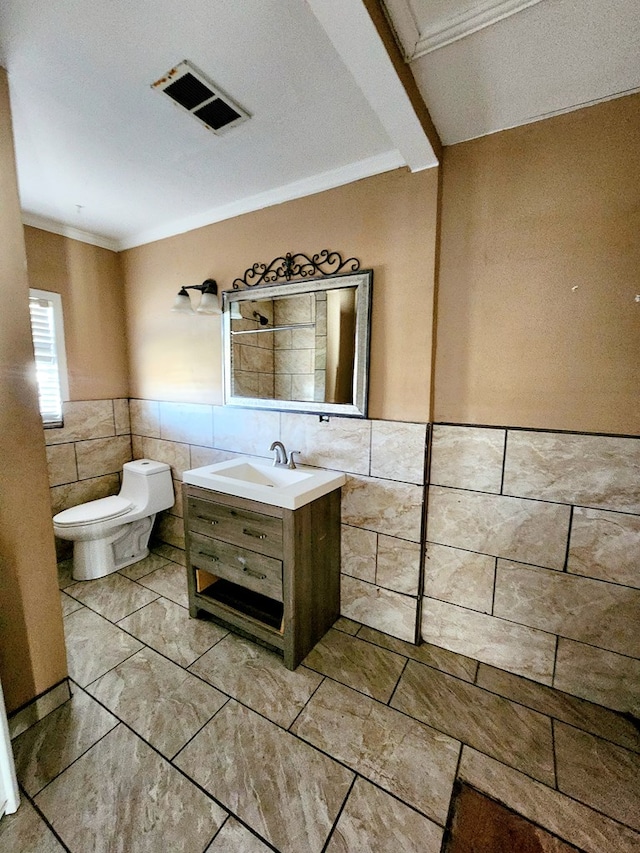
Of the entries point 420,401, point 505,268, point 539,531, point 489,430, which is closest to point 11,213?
point 420,401

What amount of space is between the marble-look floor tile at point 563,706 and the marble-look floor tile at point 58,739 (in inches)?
62.9

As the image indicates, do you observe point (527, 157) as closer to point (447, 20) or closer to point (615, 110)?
point (615, 110)

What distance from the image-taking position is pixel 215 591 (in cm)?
194

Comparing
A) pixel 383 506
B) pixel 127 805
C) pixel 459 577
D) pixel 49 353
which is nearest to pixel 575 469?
pixel 459 577

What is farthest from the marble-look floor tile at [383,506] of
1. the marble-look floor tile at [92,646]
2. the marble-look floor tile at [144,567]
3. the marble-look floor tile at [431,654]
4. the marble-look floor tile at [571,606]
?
the marble-look floor tile at [144,567]

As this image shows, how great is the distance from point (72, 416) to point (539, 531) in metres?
2.98

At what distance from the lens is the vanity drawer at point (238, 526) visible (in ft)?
5.16

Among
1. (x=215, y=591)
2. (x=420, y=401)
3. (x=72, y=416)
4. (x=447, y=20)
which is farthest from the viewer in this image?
(x=72, y=416)

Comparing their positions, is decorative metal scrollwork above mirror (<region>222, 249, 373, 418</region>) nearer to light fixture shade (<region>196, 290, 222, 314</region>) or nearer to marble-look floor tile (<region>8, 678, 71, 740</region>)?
light fixture shade (<region>196, 290, 222, 314</region>)

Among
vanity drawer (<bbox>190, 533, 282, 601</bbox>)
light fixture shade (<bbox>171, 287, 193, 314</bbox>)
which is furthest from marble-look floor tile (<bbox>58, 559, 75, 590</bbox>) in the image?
light fixture shade (<bbox>171, 287, 193, 314</bbox>)

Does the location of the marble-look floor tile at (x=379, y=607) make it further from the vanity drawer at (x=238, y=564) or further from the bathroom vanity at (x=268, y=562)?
the vanity drawer at (x=238, y=564)

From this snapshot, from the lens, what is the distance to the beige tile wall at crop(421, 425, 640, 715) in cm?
136

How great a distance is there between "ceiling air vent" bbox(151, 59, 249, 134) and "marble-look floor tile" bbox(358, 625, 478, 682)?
244 centimetres

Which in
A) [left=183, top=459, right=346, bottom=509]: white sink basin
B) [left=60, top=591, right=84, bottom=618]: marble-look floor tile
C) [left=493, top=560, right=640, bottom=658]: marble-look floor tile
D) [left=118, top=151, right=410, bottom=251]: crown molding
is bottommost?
[left=60, top=591, right=84, bottom=618]: marble-look floor tile
